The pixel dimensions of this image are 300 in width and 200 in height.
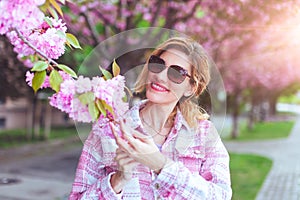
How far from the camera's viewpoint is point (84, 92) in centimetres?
119

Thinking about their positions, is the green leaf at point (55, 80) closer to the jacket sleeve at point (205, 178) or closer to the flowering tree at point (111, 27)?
the flowering tree at point (111, 27)

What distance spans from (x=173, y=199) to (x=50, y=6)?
2.26 feet

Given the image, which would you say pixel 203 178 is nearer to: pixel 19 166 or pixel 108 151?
pixel 108 151

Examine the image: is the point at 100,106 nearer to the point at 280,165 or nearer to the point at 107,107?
the point at 107,107

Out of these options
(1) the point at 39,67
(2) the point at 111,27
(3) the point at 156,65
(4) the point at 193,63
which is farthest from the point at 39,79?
(2) the point at 111,27

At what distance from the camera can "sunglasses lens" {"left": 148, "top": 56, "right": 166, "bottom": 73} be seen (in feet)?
4.48

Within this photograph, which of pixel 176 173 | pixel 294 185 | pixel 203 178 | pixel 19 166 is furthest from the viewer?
pixel 19 166

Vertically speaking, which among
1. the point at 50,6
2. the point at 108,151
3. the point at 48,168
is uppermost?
the point at 48,168

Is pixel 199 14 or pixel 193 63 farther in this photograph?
pixel 199 14

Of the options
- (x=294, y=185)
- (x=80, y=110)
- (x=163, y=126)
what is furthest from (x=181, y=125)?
(x=294, y=185)

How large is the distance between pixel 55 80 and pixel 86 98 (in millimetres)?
145

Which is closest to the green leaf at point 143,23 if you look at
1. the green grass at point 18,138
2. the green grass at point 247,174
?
the green grass at point 247,174

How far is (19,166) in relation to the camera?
10.4m

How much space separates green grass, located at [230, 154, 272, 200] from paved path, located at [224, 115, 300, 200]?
14 cm
